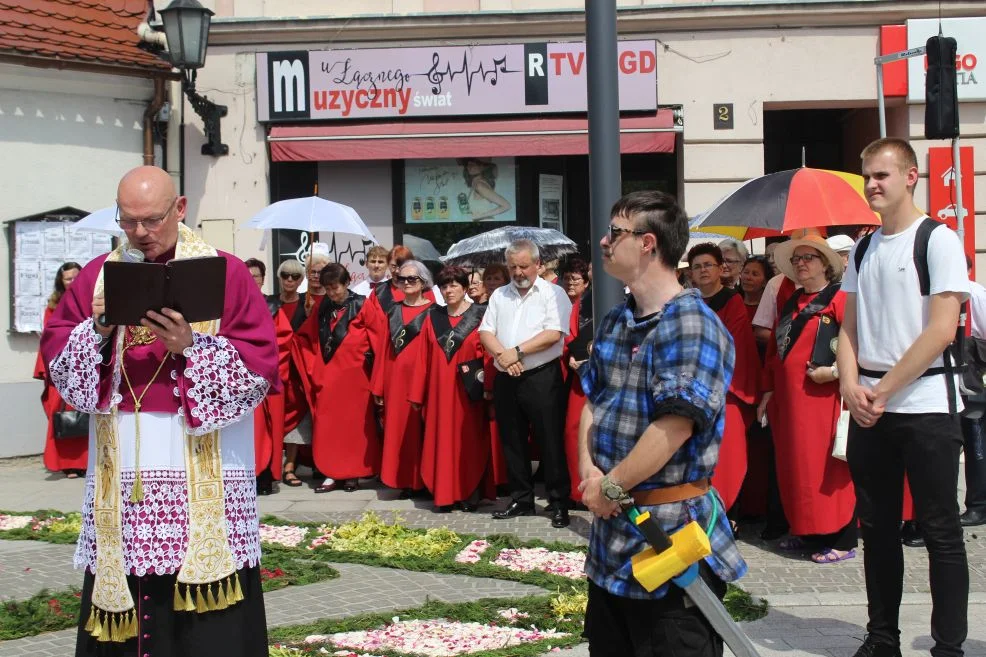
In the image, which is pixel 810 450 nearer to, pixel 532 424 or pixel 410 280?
pixel 532 424

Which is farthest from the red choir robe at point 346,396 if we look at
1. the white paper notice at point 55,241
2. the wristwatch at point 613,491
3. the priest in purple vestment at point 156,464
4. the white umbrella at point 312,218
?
the wristwatch at point 613,491

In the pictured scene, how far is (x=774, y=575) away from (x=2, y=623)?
13.2 feet

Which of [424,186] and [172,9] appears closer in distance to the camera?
[172,9]

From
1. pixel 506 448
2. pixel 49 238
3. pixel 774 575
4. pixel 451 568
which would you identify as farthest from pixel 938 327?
pixel 49 238

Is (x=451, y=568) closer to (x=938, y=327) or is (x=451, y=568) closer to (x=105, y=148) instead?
(x=938, y=327)

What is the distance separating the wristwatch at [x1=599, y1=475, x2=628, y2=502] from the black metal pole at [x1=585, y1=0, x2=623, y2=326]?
2652mm

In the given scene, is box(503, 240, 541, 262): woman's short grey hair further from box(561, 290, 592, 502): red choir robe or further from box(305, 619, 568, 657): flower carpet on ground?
box(305, 619, 568, 657): flower carpet on ground

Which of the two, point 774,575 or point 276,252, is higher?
point 276,252

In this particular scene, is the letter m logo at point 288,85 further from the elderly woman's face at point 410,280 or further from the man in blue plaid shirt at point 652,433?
the man in blue plaid shirt at point 652,433

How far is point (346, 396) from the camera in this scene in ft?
30.6

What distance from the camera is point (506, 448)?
8.12 m

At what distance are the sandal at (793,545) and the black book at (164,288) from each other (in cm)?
468

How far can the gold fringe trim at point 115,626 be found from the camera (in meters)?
3.51

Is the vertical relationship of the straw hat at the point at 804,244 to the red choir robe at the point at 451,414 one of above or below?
above
